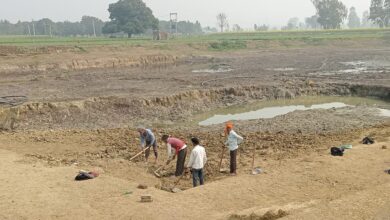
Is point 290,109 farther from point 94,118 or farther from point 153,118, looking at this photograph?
point 94,118

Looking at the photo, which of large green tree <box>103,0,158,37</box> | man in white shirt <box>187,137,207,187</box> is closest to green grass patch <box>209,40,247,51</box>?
large green tree <box>103,0,158,37</box>

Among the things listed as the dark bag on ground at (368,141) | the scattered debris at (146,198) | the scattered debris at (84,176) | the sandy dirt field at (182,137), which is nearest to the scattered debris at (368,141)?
the dark bag on ground at (368,141)

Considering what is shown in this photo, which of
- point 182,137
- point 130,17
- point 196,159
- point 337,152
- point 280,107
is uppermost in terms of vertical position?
point 130,17

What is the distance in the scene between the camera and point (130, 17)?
7600 centimetres

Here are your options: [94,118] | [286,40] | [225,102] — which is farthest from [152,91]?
[286,40]

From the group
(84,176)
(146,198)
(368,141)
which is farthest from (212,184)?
(368,141)

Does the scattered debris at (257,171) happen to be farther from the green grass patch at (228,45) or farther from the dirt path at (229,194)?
the green grass patch at (228,45)

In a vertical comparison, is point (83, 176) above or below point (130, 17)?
below

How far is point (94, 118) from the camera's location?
20.3 meters

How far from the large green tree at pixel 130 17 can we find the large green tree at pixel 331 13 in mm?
52784

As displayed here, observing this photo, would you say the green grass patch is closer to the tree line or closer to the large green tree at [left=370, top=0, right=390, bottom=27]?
the tree line

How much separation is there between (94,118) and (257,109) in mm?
8867

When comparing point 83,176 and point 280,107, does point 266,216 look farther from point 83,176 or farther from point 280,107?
point 280,107

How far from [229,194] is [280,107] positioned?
49.8 ft
